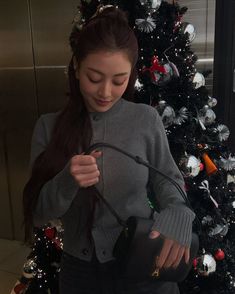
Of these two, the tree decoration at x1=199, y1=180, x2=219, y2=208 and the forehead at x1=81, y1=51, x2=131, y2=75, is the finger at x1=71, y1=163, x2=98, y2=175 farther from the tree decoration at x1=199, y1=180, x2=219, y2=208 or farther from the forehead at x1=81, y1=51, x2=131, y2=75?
the tree decoration at x1=199, y1=180, x2=219, y2=208

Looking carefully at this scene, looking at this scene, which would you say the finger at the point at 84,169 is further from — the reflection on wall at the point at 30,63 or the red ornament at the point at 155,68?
the reflection on wall at the point at 30,63

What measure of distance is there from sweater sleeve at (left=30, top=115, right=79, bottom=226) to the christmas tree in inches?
27.4

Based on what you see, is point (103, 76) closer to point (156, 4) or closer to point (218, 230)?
point (156, 4)

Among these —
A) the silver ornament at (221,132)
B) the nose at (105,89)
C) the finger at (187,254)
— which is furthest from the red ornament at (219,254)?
the nose at (105,89)

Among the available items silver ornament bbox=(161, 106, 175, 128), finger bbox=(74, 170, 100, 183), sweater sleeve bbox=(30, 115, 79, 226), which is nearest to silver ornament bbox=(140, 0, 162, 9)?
silver ornament bbox=(161, 106, 175, 128)

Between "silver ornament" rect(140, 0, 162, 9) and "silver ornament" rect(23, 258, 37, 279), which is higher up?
"silver ornament" rect(140, 0, 162, 9)

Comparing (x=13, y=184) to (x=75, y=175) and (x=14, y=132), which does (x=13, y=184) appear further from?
(x=75, y=175)

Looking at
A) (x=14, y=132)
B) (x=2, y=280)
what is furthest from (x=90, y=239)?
(x=14, y=132)

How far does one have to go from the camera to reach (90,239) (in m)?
1.08

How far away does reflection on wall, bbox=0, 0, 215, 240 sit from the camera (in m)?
2.59

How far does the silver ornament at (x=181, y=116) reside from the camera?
1.71m

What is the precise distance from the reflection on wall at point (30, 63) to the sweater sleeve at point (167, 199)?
1650mm

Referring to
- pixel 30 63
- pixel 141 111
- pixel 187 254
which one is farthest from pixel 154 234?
pixel 30 63

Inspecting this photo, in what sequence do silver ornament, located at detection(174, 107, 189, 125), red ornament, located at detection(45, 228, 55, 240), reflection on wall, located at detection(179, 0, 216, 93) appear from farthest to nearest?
reflection on wall, located at detection(179, 0, 216, 93) → red ornament, located at detection(45, 228, 55, 240) → silver ornament, located at detection(174, 107, 189, 125)
